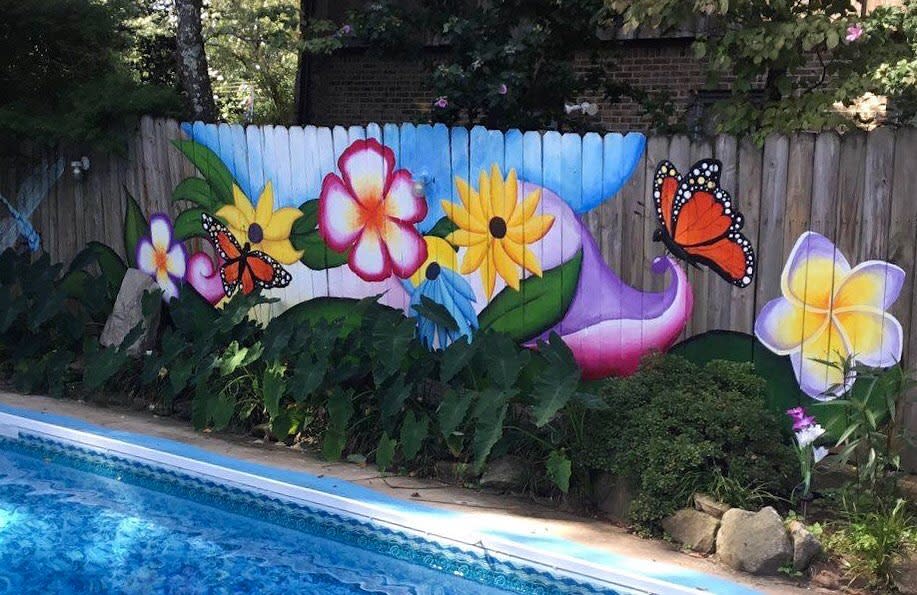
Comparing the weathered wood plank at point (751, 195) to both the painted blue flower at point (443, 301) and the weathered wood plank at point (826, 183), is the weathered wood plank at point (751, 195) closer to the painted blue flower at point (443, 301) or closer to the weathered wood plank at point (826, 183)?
the weathered wood plank at point (826, 183)

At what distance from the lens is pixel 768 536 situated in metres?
4.14

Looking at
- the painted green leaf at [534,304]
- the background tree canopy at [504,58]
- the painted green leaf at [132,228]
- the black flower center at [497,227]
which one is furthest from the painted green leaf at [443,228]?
the painted green leaf at [132,228]

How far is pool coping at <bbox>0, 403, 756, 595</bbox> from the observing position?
4.14 m

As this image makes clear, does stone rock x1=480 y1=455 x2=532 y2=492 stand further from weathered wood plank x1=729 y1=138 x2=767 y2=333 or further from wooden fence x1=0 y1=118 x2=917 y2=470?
weathered wood plank x1=729 y1=138 x2=767 y2=333

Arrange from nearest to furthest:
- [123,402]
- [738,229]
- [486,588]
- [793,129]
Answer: [486,588], [738,229], [793,129], [123,402]

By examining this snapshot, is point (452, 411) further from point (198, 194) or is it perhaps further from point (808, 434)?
point (198, 194)

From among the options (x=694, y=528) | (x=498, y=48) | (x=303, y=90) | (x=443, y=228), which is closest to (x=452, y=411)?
(x=443, y=228)

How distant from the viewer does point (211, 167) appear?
7.09 meters

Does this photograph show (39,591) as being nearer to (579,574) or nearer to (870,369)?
(579,574)

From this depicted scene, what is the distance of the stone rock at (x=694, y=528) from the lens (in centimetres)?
438

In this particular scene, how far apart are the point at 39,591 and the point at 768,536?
10.8ft

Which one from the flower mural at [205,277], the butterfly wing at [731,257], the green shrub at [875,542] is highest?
the butterfly wing at [731,257]

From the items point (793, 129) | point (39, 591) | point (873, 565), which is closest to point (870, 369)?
A: point (873, 565)

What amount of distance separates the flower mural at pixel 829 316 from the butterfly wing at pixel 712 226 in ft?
0.79
